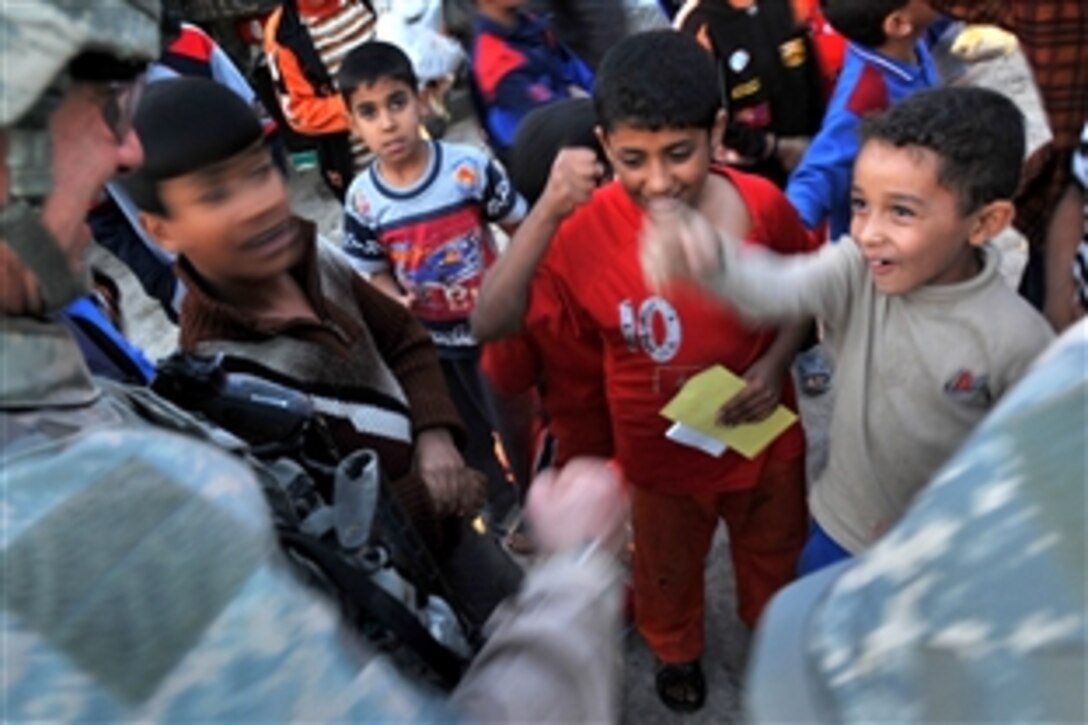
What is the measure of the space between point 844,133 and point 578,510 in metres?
1.69

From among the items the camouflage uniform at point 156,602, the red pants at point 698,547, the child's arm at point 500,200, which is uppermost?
the camouflage uniform at point 156,602

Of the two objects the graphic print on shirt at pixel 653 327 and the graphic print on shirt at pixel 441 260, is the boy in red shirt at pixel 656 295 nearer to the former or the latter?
the graphic print on shirt at pixel 653 327

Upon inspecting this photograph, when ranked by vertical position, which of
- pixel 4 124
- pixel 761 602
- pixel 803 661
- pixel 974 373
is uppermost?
pixel 4 124

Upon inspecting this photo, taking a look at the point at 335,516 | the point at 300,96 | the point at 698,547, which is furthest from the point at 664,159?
the point at 300,96

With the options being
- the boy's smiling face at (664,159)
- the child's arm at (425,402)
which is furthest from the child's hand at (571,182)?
the child's arm at (425,402)

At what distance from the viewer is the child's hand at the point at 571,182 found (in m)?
1.79

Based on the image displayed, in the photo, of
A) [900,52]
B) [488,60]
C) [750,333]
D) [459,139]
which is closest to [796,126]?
[900,52]

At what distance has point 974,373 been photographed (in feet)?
5.08

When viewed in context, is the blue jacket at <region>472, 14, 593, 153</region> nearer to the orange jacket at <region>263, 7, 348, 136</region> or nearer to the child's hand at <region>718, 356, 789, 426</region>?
the orange jacket at <region>263, 7, 348, 136</region>

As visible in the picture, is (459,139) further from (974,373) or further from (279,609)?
(279,609)

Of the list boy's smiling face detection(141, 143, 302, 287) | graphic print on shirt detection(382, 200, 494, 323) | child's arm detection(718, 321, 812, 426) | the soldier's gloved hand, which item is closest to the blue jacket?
graphic print on shirt detection(382, 200, 494, 323)

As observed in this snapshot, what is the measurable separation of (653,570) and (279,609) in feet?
5.56

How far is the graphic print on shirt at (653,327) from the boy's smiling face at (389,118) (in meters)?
1.13

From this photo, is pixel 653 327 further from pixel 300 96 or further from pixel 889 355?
pixel 300 96
